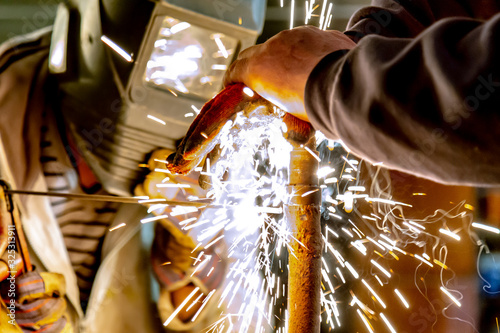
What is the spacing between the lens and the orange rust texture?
84 centimetres

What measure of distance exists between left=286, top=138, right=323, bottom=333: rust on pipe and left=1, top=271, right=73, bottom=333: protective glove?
1857mm

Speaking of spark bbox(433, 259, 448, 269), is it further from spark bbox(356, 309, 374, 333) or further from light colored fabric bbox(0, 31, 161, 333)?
light colored fabric bbox(0, 31, 161, 333)

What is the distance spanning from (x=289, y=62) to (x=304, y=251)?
0.44 m

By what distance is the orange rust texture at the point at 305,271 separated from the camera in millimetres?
842

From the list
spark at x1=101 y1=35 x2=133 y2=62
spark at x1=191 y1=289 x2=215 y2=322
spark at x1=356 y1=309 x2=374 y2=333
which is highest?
spark at x1=101 y1=35 x2=133 y2=62

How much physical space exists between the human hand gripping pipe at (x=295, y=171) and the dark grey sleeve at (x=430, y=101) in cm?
27

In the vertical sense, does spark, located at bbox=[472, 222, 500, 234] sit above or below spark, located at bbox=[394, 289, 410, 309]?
above

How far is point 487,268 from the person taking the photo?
2.59 metres

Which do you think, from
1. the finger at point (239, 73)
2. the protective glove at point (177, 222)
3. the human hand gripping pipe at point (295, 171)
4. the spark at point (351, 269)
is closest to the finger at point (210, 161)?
the human hand gripping pipe at point (295, 171)

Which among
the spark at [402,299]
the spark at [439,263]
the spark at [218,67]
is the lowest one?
the spark at [402,299]

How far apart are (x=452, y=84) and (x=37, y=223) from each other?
2368 mm

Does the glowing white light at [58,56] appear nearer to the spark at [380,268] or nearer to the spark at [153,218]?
the spark at [153,218]

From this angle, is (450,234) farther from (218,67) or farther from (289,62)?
(289,62)

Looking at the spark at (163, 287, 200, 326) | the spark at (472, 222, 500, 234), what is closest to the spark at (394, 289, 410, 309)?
the spark at (472, 222, 500, 234)
